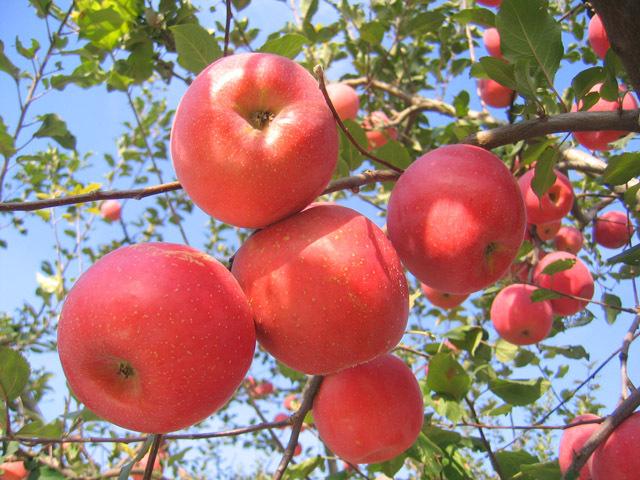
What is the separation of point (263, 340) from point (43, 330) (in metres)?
3.25

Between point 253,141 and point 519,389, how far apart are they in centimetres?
147

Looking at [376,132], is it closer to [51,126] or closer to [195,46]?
[51,126]

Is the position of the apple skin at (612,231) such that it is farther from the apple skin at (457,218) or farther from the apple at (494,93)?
the apple skin at (457,218)

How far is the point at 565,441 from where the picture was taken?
1.88 meters

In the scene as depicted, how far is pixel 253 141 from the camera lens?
3.18ft

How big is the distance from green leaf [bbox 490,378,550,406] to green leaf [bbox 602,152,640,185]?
0.87m

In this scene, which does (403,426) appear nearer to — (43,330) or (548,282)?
(548,282)

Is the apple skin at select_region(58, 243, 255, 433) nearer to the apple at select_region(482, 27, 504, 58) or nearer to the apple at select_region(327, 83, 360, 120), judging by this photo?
the apple at select_region(327, 83, 360, 120)

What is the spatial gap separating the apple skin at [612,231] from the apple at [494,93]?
89 cm

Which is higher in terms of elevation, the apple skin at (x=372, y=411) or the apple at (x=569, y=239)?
the apple skin at (x=372, y=411)

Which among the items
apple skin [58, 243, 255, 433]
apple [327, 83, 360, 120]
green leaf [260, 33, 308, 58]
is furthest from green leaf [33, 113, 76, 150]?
apple skin [58, 243, 255, 433]

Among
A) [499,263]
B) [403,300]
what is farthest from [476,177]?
[403,300]

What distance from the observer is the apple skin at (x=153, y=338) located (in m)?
0.85

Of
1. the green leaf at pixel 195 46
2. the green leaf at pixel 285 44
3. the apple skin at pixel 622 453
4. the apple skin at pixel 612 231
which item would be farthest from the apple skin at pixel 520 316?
the green leaf at pixel 195 46
